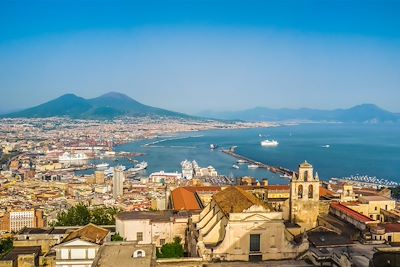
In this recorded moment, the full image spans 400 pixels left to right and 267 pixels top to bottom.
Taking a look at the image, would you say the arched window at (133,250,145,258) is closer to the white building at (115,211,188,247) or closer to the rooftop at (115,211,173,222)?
the white building at (115,211,188,247)

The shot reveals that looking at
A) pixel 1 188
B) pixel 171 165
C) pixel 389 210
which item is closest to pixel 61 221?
pixel 389 210

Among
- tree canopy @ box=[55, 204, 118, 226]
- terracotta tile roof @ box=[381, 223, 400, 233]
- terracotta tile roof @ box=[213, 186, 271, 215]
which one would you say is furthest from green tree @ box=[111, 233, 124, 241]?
terracotta tile roof @ box=[381, 223, 400, 233]

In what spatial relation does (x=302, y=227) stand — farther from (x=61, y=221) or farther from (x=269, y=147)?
(x=269, y=147)

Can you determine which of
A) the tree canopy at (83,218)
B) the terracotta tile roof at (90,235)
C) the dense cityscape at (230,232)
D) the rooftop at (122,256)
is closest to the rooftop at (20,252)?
the dense cityscape at (230,232)

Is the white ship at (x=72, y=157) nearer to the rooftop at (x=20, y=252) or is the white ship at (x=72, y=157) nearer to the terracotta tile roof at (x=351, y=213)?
the rooftop at (x=20, y=252)

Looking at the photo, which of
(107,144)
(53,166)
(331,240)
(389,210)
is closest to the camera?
(331,240)

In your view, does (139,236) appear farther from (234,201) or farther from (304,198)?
(304,198)

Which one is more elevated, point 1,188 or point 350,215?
point 350,215
